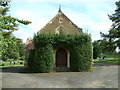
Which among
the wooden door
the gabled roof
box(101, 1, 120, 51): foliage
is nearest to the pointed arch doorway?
the wooden door

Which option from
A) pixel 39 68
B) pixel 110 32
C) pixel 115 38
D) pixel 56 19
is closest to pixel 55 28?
pixel 56 19

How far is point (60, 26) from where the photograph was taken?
25516 millimetres

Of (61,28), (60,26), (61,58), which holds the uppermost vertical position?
(60,26)

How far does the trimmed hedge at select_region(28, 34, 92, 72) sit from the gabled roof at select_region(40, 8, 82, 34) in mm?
4867

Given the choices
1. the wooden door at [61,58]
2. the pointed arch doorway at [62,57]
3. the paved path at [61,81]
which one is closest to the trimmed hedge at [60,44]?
the pointed arch doorway at [62,57]

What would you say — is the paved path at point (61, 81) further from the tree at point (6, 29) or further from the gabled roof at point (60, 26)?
the gabled roof at point (60, 26)

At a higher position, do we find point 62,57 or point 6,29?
point 6,29

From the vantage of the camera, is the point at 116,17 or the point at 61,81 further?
the point at 116,17

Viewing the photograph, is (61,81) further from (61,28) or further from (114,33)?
(114,33)

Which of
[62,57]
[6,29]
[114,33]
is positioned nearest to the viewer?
[6,29]

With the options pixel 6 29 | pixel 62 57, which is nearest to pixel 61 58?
pixel 62 57

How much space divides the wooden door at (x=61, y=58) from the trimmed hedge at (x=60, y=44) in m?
2.75

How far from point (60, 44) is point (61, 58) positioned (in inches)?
134

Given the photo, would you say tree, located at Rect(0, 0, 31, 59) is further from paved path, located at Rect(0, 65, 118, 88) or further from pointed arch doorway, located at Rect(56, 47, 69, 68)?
pointed arch doorway, located at Rect(56, 47, 69, 68)
